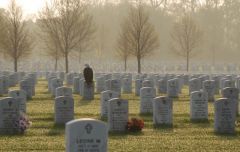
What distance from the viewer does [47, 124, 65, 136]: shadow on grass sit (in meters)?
14.2

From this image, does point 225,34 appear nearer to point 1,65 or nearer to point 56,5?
point 1,65

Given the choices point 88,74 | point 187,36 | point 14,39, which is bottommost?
point 88,74

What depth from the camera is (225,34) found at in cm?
9144

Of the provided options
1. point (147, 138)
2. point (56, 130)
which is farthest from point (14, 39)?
point (147, 138)

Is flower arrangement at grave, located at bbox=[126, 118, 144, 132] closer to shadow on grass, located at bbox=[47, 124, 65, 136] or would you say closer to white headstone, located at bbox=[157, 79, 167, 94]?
shadow on grass, located at bbox=[47, 124, 65, 136]

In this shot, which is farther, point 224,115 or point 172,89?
point 172,89

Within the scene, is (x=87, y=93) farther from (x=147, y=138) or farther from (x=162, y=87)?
(x=147, y=138)

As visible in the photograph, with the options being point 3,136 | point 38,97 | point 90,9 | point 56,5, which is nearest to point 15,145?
point 3,136

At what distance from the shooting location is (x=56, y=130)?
48.1 ft

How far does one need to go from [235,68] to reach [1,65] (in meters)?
26.9

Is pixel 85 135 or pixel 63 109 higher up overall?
pixel 85 135

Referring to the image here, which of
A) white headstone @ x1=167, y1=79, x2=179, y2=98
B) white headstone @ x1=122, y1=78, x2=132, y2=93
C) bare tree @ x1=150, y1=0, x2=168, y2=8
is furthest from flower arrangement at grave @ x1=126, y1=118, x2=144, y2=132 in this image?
bare tree @ x1=150, y1=0, x2=168, y2=8

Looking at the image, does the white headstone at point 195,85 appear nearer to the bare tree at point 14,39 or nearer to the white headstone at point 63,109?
the white headstone at point 63,109

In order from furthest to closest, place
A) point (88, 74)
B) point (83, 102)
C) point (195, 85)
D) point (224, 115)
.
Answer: point (195, 85) < point (88, 74) < point (83, 102) < point (224, 115)
